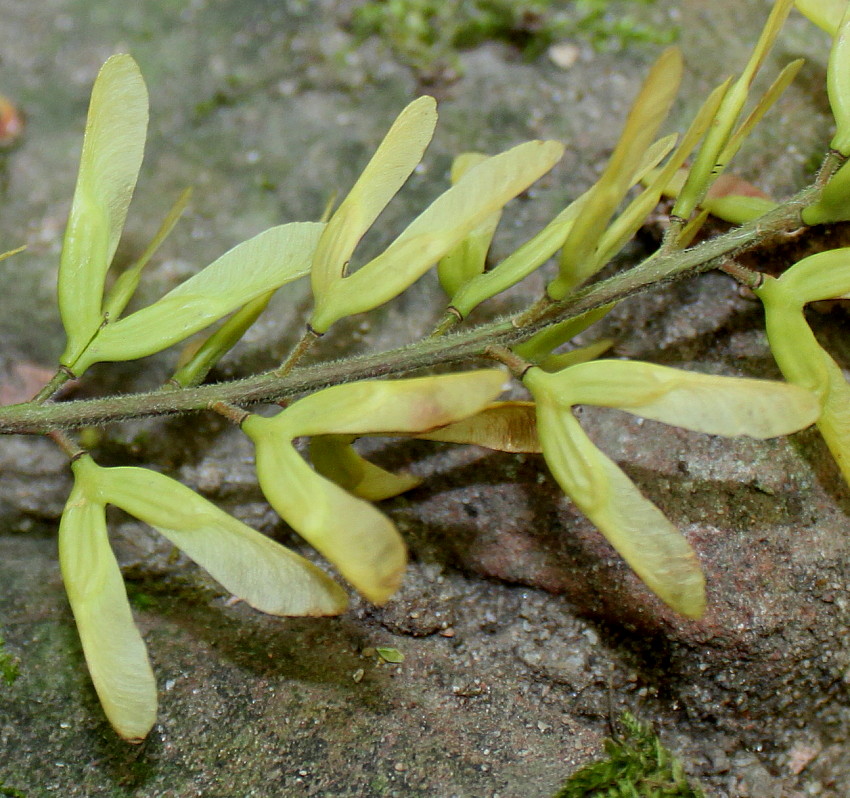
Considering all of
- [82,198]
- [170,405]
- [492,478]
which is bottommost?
[492,478]

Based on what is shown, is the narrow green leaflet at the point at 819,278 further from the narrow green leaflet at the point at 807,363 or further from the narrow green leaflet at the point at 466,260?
the narrow green leaflet at the point at 466,260

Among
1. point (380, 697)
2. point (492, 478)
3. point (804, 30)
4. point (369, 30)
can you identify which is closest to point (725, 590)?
point (492, 478)

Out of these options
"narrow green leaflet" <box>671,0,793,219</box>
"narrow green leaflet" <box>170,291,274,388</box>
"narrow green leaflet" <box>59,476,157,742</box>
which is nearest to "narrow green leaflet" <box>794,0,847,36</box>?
"narrow green leaflet" <box>671,0,793,219</box>

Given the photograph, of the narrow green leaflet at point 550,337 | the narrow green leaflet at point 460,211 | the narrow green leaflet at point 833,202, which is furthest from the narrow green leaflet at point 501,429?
the narrow green leaflet at point 833,202

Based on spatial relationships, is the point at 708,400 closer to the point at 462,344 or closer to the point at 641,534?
the point at 641,534

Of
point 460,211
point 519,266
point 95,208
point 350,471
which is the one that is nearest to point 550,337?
point 519,266

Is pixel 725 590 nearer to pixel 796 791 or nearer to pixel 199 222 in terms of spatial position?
pixel 796 791

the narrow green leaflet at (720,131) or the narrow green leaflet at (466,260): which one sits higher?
the narrow green leaflet at (720,131)
